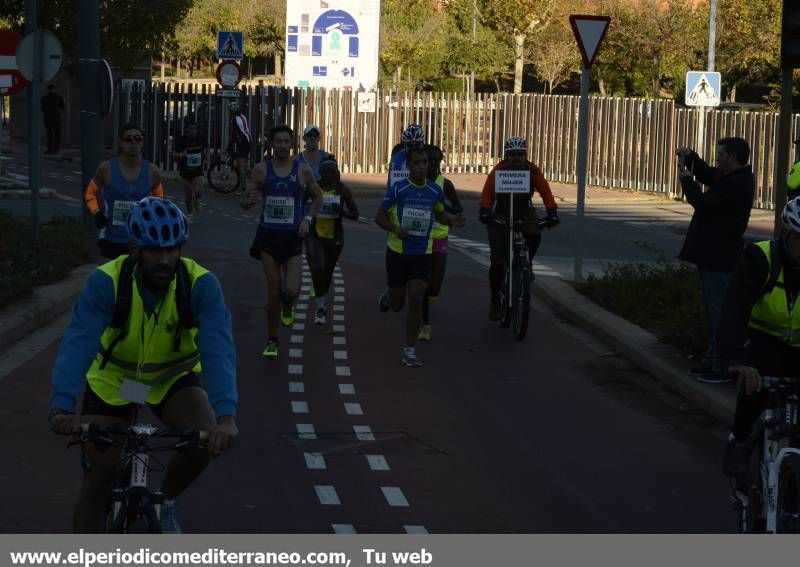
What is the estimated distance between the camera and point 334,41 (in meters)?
45.4

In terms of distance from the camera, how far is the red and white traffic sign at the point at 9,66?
2133cm

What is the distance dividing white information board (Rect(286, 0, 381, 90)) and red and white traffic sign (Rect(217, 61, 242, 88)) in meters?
11.3

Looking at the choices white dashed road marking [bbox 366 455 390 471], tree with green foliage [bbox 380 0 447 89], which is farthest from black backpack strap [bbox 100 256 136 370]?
tree with green foliage [bbox 380 0 447 89]

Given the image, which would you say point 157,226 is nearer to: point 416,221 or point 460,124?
point 416,221

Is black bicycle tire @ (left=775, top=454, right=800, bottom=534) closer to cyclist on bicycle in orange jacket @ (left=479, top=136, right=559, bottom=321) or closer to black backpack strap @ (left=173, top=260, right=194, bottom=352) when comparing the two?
black backpack strap @ (left=173, top=260, right=194, bottom=352)

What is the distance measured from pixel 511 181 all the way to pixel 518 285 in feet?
3.73

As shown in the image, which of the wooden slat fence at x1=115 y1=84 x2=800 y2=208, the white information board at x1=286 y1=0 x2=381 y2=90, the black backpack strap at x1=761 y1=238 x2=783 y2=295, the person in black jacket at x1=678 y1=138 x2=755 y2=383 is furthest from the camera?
the white information board at x1=286 y1=0 x2=381 y2=90

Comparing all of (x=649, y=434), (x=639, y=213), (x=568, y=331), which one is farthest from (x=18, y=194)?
(x=649, y=434)

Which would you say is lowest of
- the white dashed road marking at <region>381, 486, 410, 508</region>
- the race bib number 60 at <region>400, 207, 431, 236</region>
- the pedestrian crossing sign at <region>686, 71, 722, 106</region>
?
the white dashed road marking at <region>381, 486, 410, 508</region>

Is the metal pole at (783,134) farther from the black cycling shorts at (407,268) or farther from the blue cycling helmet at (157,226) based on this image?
the blue cycling helmet at (157,226)

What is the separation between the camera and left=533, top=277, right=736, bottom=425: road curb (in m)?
11.9

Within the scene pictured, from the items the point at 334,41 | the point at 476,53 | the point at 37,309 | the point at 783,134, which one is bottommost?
the point at 37,309

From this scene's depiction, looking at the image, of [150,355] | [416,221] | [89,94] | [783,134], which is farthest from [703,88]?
[150,355]

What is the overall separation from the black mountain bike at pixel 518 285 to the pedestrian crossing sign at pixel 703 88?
15.5 meters
